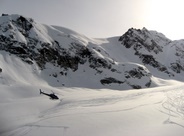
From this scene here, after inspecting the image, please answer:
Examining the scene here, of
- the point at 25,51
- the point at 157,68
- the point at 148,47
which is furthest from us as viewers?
the point at 148,47

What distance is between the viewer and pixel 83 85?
48625mm

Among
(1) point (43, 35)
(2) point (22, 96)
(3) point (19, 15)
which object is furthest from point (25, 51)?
(2) point (22, 96)

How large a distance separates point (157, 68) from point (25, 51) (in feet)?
168

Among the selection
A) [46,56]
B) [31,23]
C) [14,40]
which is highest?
[31,23]

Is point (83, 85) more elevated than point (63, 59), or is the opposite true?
point (63, 59)

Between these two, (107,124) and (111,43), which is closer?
(107,124)

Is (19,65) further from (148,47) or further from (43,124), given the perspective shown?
(148,47)

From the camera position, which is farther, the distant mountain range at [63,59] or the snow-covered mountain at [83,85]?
the distant mountain range at [63,59]

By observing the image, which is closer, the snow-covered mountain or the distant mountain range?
the snow-covered mountain

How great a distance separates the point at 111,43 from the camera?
92125 mm

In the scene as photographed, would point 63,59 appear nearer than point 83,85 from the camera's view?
No

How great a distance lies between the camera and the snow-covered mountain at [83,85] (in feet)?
42.2

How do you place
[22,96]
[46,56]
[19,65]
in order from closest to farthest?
[22,96]
[19,65]
[46,56]

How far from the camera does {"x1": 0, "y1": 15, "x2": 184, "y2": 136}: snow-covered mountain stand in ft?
42.2
